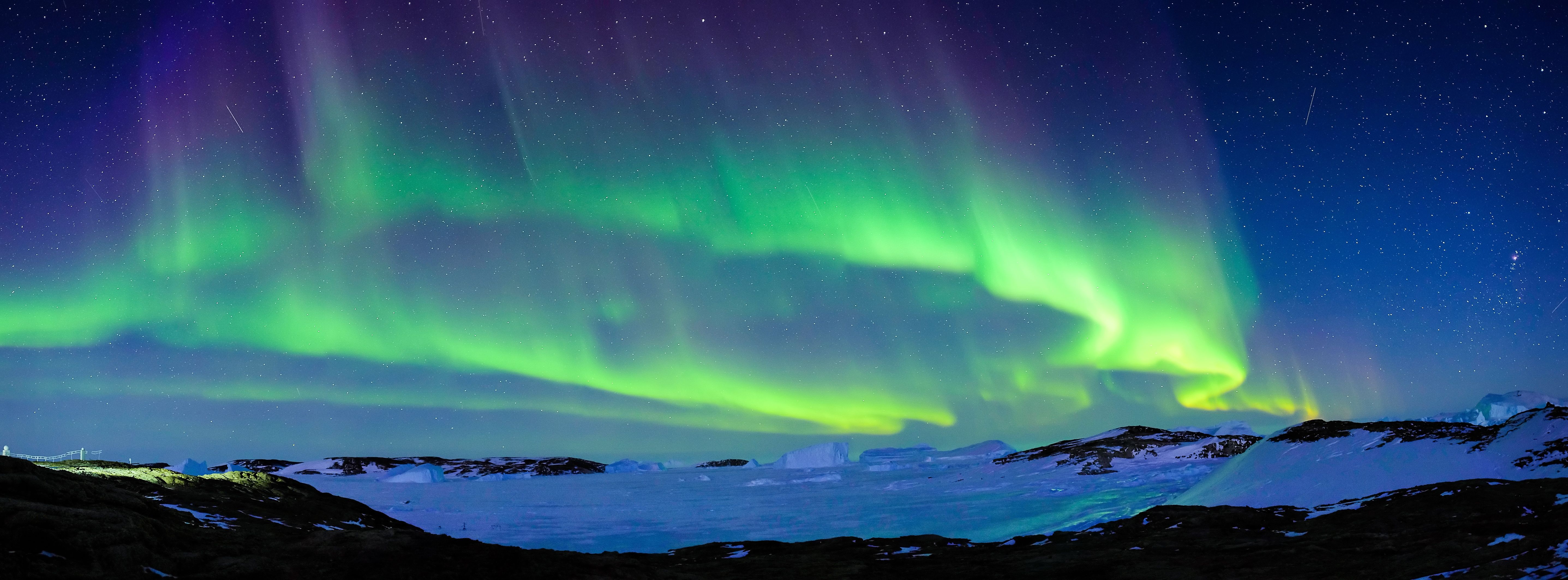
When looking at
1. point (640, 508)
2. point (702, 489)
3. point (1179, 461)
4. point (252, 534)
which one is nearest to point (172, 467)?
point (702, 489)

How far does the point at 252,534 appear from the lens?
1631 cm

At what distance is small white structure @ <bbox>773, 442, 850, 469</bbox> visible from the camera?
114 meters

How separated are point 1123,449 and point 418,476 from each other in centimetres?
6535

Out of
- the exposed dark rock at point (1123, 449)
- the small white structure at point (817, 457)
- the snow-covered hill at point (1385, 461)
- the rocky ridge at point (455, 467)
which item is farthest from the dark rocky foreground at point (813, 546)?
the small white structure at point (817, 457)

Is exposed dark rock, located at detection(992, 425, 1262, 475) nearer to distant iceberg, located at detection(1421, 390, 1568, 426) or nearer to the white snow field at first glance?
the white snow field

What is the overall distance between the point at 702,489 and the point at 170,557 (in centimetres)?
4159

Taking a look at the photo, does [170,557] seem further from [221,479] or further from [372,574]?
Answer: [221,479]

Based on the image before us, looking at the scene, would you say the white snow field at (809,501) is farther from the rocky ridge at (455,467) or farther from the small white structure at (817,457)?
the small white structure at (817,457)

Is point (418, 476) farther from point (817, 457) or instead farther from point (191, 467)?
point (817, 457)

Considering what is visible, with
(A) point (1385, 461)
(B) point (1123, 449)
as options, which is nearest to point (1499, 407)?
(B) point (1123, 449)

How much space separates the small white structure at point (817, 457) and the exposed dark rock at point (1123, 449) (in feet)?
126

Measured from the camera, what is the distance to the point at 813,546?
2127cm

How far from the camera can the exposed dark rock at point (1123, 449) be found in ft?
171

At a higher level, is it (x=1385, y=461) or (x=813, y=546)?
(x=1385, y=461)
